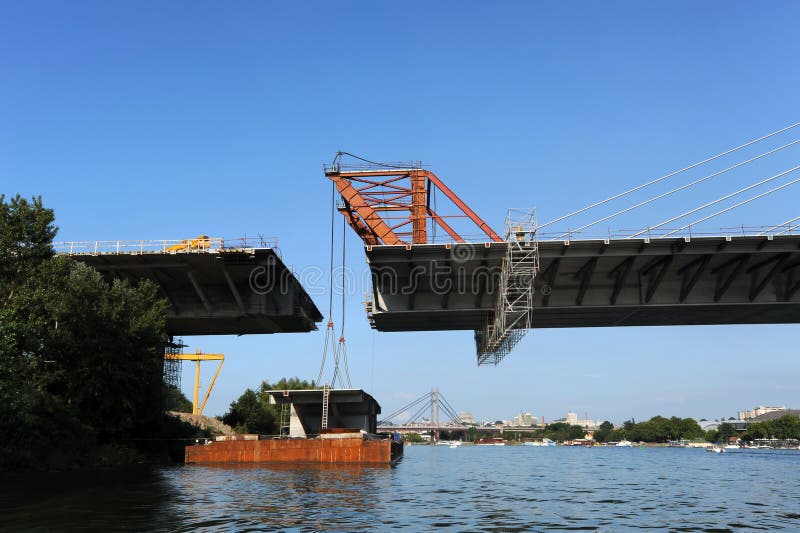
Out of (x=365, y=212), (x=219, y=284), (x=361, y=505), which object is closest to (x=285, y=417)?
(x=219, y=284)

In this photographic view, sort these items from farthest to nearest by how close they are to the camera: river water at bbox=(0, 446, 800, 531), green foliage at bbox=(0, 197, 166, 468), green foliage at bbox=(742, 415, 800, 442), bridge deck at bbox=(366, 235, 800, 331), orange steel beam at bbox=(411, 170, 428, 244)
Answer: green foliage at bbox=(742, 415, 800, 442)
orange steel beam at bbox=(411, 170, 428, 244)
bridge deck at bbox=(366, 235, 800, 331)
green foliage at bbox=(0, 197, 166, 468)
river water at bbox=(0, 446, 800, 531)

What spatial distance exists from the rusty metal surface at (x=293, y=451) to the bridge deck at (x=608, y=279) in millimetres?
11810

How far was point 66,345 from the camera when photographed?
4062 cm

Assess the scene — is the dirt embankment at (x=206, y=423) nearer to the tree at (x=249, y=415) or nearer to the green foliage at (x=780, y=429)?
the tree at (x=249, y=415)

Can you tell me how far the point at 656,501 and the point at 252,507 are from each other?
Answer: 1692cm

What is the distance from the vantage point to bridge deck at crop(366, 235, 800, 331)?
38781 millimetres

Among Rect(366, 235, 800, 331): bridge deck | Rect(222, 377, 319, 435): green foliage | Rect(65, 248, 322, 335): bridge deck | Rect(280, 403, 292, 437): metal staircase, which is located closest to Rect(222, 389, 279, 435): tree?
Rect(222, 377, 319, 435): green foliage

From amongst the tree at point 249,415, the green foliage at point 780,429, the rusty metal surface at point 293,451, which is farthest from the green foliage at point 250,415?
the green foliage at point 780,429

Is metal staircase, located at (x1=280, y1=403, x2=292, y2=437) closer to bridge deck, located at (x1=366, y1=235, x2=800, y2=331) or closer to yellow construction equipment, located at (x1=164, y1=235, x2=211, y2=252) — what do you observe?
yellow construction equipment, located at (x1=164, y1=235, x2=211, y2=252)

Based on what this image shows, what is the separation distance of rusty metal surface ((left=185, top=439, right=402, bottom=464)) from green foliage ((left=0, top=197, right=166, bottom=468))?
741 centimetres

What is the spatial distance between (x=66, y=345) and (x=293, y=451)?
18581mm

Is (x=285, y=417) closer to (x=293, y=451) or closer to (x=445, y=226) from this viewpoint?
(x=293, y=451)

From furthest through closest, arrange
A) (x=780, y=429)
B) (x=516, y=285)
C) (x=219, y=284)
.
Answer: (x=780, y=429) < (x=219, y=284) < (x=516, y=285)

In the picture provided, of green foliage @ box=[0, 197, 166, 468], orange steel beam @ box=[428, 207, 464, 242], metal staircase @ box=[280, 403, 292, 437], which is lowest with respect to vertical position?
metal staircase @ box=[280, 403, 292, 437]
